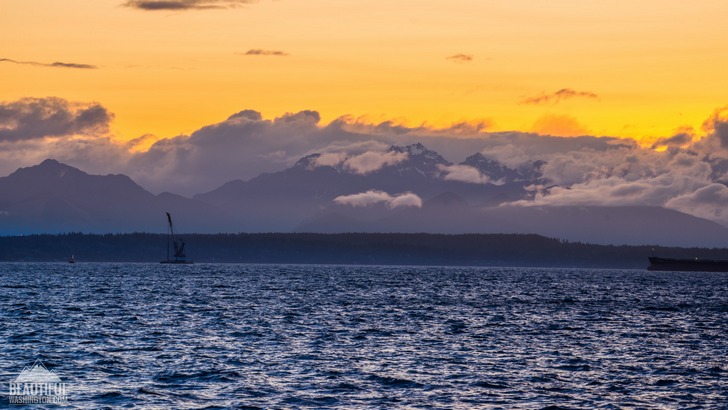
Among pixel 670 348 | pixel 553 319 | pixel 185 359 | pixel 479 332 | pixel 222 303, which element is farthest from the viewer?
pixel 222 303

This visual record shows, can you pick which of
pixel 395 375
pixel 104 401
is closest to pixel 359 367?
pixel 395 375

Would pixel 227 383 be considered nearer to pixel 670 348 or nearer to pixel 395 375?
pixel 395 375

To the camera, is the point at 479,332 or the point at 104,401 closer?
the point at 104,401

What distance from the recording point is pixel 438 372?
6662cm

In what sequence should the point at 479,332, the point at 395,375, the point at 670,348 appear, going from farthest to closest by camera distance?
the point at 479,332 → the point at 670,348 → the point at 395,375

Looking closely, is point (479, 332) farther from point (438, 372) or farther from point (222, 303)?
point (222, 303)

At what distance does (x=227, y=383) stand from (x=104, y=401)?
867 centimetres

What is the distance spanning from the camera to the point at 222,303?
136875 millimetres

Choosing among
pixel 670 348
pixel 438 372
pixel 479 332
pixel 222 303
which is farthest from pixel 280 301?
pixel 438 372

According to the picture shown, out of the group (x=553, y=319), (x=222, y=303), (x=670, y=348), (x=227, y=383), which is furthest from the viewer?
(x=222, y=303)

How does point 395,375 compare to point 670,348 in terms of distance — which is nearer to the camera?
point 395,375

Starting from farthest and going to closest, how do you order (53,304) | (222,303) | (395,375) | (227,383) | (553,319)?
(222,303) → (53,304) → (553,319) → (395,375) → (227,383)

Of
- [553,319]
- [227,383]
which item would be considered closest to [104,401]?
[227,383]

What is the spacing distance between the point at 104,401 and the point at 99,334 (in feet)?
111
